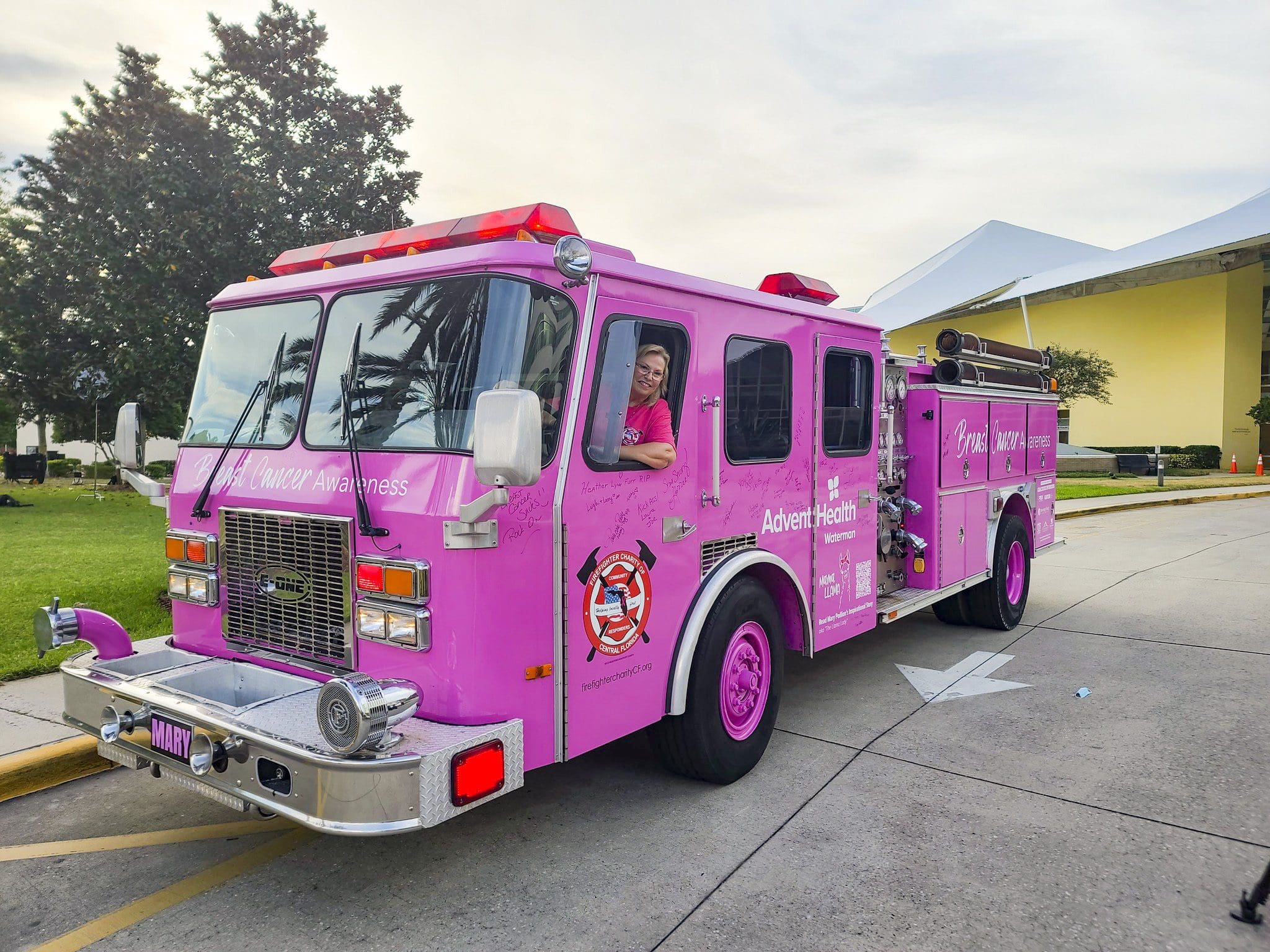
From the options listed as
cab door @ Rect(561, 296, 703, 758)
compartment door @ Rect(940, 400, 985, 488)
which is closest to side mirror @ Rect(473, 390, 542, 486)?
cab door @ Rect(561, 296, 703, 758)

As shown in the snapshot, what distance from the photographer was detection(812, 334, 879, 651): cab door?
499 cm

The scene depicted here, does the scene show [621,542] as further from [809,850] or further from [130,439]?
[130,439]

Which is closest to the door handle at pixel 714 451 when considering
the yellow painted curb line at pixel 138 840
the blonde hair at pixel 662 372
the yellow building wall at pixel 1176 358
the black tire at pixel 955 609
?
the blonde hair at pixel 662 372

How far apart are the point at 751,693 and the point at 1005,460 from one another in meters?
4.15

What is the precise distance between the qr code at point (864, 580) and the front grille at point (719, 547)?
4.20ft

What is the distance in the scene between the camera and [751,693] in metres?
4.42

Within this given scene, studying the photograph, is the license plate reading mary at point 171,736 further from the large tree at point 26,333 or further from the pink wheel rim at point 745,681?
Result: the large tree at point 26,333

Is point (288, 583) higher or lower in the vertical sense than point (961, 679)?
higher

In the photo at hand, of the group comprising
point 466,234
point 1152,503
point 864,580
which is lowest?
point 1152,503

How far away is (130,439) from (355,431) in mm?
1534

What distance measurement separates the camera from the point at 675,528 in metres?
3.93

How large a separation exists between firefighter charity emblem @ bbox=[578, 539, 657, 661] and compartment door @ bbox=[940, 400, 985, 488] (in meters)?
3.38

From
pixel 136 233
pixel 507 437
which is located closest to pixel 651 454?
pixel 507 437

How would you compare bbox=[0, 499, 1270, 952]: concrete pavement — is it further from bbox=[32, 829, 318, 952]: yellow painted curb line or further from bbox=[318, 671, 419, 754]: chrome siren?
bbox=[318, 671, 419, 754]: chrome siren
